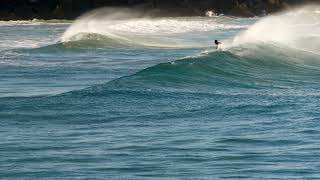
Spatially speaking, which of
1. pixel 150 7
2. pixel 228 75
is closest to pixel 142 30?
pixel 150 7

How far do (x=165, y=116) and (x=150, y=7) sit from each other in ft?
188

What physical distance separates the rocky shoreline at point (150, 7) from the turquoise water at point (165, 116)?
128ft

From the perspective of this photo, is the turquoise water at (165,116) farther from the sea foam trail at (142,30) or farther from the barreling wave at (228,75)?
the sea foam trail at (142,30)

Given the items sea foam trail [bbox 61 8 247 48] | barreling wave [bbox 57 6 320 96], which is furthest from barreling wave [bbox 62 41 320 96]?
sea foam trail [bbox 61 8 247 48]

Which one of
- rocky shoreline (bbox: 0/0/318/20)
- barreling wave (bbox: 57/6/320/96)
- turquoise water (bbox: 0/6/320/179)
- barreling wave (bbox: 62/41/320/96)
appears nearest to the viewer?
turquoise water (bbox: 0/6/320/179)

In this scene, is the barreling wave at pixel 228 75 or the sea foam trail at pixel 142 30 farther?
the sea foam trail at pixel 142 30

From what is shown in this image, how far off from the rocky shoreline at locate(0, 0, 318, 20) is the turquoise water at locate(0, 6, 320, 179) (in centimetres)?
3907

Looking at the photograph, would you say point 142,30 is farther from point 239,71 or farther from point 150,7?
point 150,7

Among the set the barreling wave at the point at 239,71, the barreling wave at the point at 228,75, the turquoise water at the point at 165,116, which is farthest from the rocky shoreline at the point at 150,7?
the barreling wave at the point at 228,75

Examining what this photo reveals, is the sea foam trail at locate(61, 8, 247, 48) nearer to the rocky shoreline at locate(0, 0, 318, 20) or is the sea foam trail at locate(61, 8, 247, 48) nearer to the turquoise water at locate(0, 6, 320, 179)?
the rocky shoreline at locate(0, 0, 318, 20)

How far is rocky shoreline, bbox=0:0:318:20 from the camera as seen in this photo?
7131cm

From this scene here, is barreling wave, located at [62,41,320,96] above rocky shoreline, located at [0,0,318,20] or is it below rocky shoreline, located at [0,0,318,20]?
above

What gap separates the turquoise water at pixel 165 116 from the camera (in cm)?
1338

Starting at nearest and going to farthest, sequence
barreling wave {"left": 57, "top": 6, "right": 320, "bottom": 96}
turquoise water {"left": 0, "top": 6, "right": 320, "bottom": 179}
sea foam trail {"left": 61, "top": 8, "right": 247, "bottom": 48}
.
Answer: turquoise water {"left": 0, "top": 6, "right": 320, "bottom": 179}
barreling wave {"left": 57, "top": 6, "right": 320, "bottom": 96}
sea foam trail {"left": 61, "top": 8, "right": 247, "bottom": 48}
